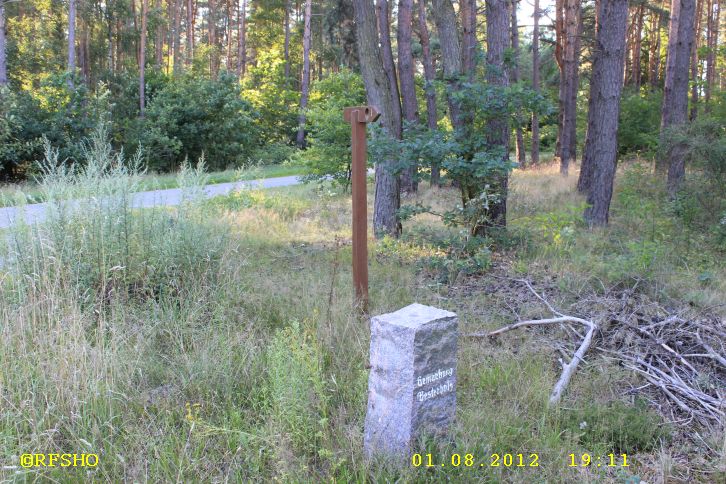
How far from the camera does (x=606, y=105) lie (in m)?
9.66

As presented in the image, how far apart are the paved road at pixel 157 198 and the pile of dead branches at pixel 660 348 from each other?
3699mm

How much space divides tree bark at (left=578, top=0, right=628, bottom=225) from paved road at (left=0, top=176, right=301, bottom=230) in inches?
252

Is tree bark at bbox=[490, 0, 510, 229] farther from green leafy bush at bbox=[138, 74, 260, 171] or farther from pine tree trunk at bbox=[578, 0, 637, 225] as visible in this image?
green leafy bush at bbox=[138, 74, 260, 171]

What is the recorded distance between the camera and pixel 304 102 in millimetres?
29219

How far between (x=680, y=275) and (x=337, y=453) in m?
5.08

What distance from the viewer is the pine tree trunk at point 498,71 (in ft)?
24.4

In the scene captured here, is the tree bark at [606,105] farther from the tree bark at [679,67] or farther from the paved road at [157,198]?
the paved road at [157,198]

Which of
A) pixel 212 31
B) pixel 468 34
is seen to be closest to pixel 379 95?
pixel 468 34

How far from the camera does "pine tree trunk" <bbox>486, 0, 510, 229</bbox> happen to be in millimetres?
7434

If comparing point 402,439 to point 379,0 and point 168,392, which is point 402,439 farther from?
point 379,0

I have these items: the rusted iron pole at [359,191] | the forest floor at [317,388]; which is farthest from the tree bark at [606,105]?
the rusted iron pole at [359,191]
